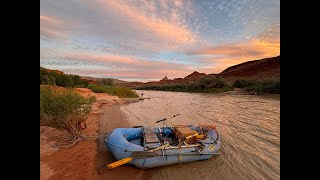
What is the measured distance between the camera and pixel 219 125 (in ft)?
36.5

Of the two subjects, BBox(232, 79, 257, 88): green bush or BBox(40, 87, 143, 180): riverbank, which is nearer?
BBox(40, 87, 143, 180): riverbank

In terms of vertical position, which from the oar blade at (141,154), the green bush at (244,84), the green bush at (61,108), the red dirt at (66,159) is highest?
the green bush at (244,84)

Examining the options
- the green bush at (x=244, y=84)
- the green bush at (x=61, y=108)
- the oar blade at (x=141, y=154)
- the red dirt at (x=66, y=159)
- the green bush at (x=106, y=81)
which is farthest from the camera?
the green bush at (x=106, y=81)

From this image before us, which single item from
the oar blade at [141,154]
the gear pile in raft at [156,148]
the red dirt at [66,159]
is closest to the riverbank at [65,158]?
the red dirt at [66,159]

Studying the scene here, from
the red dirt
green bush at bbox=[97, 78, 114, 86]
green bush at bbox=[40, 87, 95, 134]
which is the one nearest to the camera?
the red dirt

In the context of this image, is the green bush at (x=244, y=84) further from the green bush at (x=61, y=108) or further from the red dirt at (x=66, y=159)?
the red dirt at (x=66, y=159)

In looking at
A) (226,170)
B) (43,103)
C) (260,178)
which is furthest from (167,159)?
(43,103)

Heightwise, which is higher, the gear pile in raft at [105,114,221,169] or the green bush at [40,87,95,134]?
the green bush at [40,87,95,134]

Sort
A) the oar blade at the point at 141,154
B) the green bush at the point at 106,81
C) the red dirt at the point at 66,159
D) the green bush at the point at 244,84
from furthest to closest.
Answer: the green bush at the point at 106,81
the green bush at the point at 244,84
the oar blade at the point at 141,154
the red dirt at the point at 66,159

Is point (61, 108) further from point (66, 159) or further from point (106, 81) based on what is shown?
point (106, 81)

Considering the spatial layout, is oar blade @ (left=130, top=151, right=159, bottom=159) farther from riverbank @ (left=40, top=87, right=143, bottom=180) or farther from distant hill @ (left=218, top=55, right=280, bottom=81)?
distant hill @ (left=218, top=55, right=280, bottom=81)

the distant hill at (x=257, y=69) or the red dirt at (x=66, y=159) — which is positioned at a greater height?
the distant hill at (x=257, y=69)

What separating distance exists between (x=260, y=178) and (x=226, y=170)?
0.95 meters

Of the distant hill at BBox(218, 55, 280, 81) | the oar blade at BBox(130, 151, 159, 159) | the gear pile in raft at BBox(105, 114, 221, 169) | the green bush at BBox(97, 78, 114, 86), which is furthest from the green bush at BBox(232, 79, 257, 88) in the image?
the oar blade at BBox(130, 151, 159, 159)
